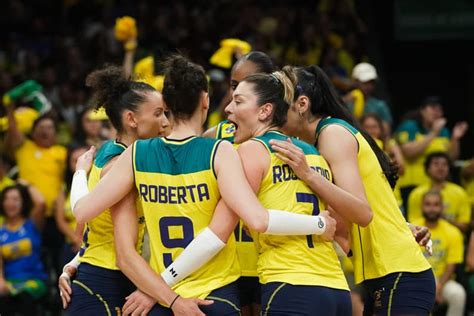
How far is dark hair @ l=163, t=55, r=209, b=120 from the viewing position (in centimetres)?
426

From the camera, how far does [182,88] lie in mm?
4262

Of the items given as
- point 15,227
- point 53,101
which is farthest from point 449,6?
point 15,227

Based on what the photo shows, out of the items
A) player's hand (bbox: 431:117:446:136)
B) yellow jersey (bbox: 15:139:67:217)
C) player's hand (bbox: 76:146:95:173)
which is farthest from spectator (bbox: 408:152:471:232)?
player's hand (bbox: 76:146:95:173)

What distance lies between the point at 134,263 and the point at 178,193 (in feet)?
1.30

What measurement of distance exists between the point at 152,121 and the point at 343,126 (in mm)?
959

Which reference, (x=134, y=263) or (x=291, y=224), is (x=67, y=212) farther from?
(x=291, y=224)

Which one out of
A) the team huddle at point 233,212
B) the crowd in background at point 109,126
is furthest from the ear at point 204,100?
the crowd in background at point 109,126

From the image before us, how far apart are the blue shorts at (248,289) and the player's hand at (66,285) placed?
2.80 feet

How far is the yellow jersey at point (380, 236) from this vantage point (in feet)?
15.6

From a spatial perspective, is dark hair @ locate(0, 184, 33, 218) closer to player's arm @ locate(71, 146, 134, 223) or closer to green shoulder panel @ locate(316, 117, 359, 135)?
player's arm @ locate(71, 146, 134, 223)

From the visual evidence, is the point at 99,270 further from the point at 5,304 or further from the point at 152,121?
the point at 5,304

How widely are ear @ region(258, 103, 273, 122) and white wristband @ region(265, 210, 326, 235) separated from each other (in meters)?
0.49

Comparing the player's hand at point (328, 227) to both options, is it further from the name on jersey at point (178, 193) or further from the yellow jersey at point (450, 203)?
the yellow jersey at point (450, 203)

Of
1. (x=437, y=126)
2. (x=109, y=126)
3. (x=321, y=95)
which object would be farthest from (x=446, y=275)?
(x=321, y=95)
